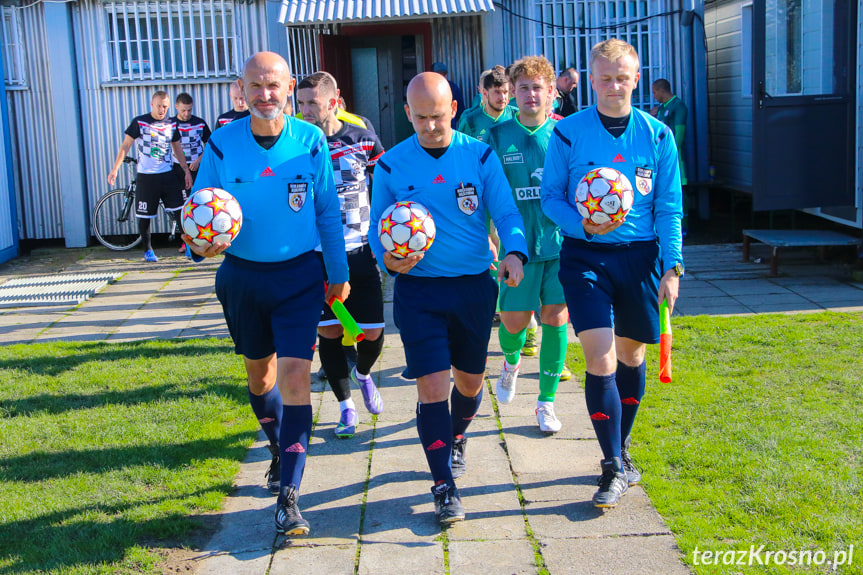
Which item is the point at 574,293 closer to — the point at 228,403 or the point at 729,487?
the point at 729,487

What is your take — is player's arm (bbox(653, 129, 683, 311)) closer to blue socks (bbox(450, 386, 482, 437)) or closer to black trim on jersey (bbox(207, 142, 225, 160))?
blue socks (bbox(450, 386, 482, 437))

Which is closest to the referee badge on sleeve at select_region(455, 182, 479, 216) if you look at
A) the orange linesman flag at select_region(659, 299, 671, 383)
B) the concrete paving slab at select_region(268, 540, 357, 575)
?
the orange linesman flag at select_region(659, 299, 671, 383)

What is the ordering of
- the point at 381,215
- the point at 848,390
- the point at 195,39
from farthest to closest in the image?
1. the point at 195,39
2. the point at 848,390
3. the point at 381,215

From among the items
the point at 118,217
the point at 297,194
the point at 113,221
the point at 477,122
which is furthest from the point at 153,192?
the point at 297,194

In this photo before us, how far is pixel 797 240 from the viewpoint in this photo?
9234mm

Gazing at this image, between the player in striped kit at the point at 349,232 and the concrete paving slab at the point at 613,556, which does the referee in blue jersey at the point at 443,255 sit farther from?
the player in striped kit at the point at 349,232

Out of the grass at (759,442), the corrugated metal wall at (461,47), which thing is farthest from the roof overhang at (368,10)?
the grass at (759,442)

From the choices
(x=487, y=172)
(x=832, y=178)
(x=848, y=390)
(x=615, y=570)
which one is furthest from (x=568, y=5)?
(x=615, y=570)

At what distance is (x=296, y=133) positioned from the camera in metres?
4.07

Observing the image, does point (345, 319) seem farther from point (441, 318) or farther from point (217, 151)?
point (217, 151)

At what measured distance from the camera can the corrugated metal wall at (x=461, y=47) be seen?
43.1ft

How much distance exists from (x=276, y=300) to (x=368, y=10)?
8557mm

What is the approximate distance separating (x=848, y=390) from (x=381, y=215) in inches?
127

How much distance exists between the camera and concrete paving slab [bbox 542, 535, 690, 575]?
348 cm
